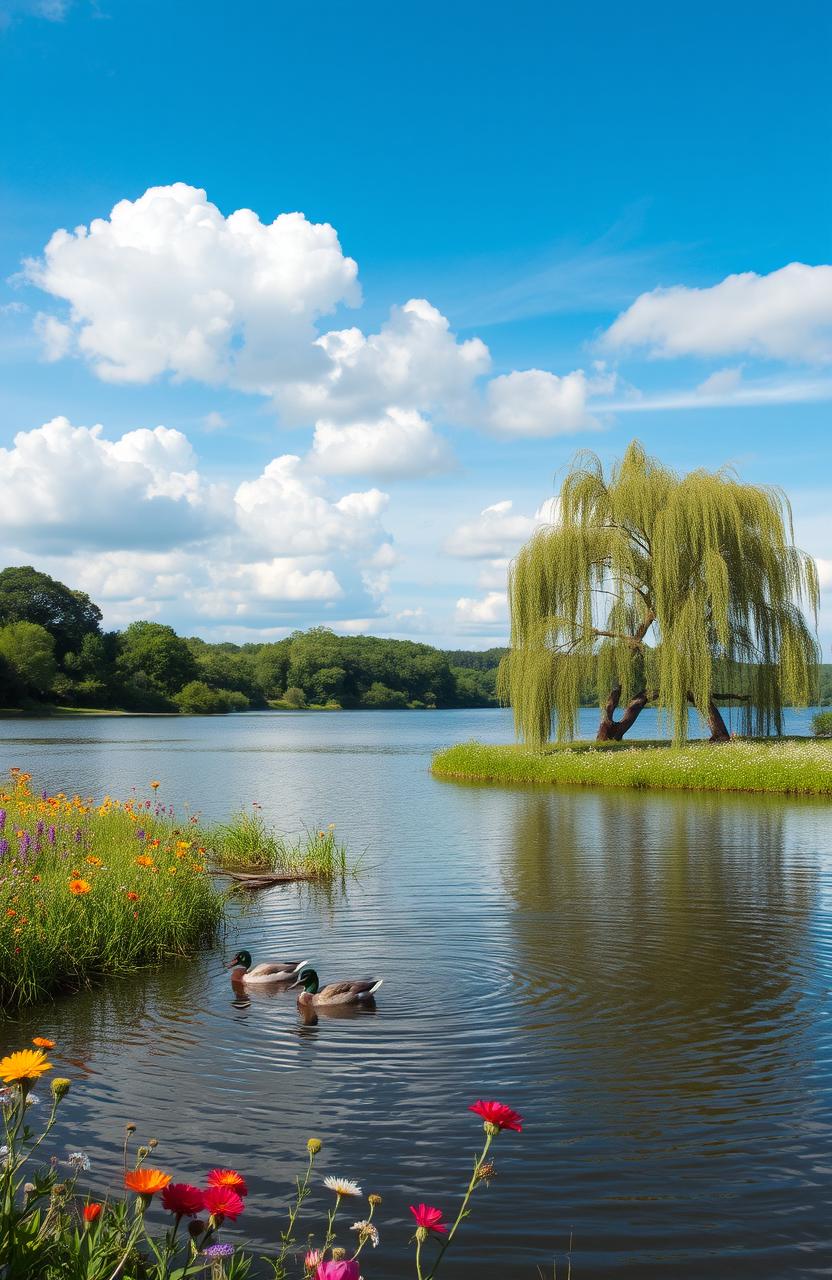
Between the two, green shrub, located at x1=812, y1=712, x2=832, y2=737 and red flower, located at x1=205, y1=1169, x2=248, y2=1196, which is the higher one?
red flower, located at x1=205, y1=1169, x2=248, y2=1196

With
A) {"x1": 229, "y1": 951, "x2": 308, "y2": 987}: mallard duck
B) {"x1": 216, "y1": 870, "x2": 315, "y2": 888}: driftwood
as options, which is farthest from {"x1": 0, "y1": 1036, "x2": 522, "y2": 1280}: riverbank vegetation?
{"x1": 216, "y1": 870, "x2": 315, "y2": 888}: driftwood

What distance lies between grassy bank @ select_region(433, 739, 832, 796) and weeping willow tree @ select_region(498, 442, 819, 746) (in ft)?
3.47

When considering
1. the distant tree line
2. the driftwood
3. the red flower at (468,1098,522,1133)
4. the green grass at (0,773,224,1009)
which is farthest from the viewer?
the distant tree line

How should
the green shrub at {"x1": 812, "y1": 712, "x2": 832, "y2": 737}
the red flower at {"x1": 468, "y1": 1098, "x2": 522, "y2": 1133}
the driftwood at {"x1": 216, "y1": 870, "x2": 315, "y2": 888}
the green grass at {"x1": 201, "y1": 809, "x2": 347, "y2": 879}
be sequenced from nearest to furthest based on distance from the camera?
the red flower at {"x1": 468, "y1": 1098, "x2": 522, "y2": 1133}
the driftwood at {"x1": 216, "y1": 870, "x2": 315, "y2": 888}
the green grass at {"x1": 201, "y1": 809, "x2": 347, "y2": 879}
the green shrub at {"x1": 812, "y1": 712, "x2": 832, "y2": 737}

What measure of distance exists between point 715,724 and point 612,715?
Result: 3.22 metres

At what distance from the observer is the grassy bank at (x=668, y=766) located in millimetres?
25109

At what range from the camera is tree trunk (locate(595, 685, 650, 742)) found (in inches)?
1233

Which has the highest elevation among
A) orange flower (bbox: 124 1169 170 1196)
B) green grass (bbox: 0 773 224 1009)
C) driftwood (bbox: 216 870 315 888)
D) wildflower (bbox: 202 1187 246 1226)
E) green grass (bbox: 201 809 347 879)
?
orange flower (bbox: 124 1169 170 1196)

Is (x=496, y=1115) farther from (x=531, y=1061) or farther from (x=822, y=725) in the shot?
(x=822, y=725)

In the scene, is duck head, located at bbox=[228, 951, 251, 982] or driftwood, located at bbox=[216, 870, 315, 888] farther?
driftwood, located at bbox=[216, 870, 315, 888]

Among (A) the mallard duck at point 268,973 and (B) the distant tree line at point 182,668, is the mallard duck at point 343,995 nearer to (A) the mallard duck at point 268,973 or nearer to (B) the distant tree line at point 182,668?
(A) the mallard duck at point 268,973

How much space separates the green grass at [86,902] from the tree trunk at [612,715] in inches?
825

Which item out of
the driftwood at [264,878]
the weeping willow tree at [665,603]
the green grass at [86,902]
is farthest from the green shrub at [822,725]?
the green grass at [86,902]

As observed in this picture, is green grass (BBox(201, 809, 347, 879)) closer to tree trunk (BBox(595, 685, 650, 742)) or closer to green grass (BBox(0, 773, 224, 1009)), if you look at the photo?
green grass (BBox(0, 773, 224, 1009))
